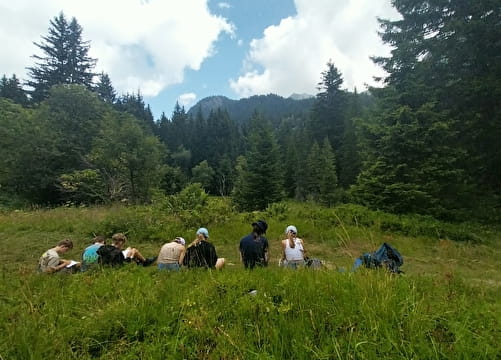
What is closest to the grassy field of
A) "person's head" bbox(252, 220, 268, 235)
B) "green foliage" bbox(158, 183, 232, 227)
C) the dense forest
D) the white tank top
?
"person's head" bbox(252, 220, 268, 235)

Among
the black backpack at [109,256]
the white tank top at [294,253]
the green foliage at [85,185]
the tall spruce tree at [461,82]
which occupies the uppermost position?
the tall spruce tree at [461,82]

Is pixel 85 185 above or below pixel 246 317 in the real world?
above

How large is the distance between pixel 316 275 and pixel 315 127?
143ft

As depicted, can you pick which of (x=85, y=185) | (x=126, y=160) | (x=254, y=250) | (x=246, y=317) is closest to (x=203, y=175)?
(x=85, y=185)

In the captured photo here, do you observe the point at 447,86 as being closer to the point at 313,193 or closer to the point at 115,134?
the point at 115,134

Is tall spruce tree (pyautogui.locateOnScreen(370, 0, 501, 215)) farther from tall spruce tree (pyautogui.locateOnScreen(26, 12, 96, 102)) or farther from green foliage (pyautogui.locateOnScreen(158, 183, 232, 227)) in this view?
tall spruce tree (pyautogui.locateOnScreen(26, 12, 96, 102))

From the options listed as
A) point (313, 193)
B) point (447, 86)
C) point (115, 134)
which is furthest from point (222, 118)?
point (447, 86)

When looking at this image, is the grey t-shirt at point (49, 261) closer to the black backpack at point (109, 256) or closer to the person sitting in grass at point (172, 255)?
the black backpack at point (109, 256)

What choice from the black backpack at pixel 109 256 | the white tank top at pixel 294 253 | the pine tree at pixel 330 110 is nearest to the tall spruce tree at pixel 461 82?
the white tank top at pixel 294 253

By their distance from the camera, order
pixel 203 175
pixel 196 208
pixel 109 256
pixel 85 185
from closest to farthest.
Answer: pixel 109 256
pixel 196 208
pixel 85 185
pixel 203 175

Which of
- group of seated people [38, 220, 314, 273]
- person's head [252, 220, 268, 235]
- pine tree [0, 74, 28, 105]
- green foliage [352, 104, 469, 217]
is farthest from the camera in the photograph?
pine tree [0, 74, 28, 105]

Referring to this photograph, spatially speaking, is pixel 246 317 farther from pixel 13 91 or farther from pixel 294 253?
pixel 13 91

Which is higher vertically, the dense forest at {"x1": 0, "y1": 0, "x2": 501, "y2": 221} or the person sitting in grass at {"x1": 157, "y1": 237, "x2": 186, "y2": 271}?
the dense forest at {"x1": 0, "y1": 0, "x2": 501, "y2": 221}

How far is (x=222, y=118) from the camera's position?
8075 centimetres
